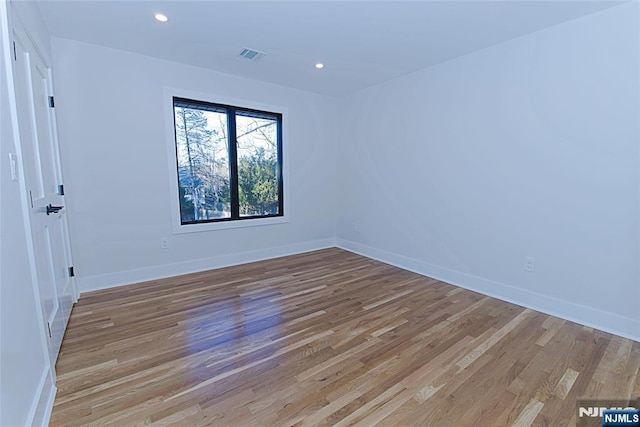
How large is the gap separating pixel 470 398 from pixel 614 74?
259cm

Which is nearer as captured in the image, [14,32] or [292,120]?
[14,32]

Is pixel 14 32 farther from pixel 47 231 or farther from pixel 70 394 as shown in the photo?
pixel 70 394

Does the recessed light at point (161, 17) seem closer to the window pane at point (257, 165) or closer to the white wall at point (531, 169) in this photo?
the window pane at point (257, 165)

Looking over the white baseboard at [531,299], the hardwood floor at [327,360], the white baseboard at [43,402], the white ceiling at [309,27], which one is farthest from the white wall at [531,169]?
the white baseboard at [43,402]

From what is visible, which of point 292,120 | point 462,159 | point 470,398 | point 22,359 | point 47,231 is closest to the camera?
point 22,359

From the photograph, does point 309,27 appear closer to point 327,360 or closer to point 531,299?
point 327,360

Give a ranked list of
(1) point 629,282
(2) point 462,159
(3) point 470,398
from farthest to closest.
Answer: (2) point 462,159 → (1) point 629,282 → (3) point 470,398

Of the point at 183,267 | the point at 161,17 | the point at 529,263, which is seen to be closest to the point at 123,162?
the point at 183,267

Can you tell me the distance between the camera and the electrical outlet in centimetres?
275

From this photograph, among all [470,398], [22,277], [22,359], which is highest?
[22,277]

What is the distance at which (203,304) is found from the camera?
2.79 metres

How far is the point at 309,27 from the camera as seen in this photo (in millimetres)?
2508

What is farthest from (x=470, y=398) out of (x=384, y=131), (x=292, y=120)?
(x=292, y=120)

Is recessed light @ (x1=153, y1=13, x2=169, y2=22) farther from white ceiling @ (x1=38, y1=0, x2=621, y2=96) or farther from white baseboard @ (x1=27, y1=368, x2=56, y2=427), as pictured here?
white baseboard @ (x1=27, y1=368, x2=56, y2=427)
